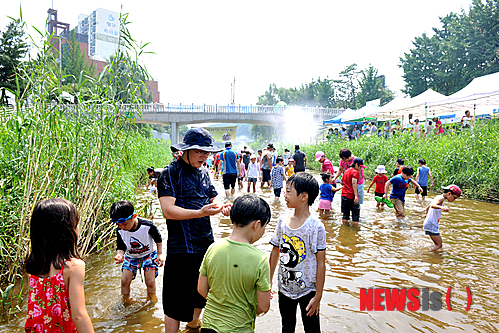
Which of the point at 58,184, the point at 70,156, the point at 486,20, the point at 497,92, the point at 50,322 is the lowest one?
the point at 50,322

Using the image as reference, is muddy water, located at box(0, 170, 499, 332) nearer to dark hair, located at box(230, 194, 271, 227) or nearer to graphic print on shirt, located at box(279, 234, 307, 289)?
graphic print on shirt, located at box(279, 234, 307, 289)

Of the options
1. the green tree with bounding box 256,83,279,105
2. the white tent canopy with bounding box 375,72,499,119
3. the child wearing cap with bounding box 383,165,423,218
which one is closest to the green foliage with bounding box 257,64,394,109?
the green tree with bounding box 256,83,279,105

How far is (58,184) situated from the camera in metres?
4.61

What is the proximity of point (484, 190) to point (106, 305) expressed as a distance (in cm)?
1178

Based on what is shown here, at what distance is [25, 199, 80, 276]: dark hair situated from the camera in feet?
5.95

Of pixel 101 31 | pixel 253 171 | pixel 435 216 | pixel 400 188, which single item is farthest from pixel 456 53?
pixel 101 31

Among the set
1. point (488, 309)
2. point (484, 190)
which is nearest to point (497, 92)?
point (484, 190)

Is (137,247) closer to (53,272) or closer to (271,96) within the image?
(53,272)

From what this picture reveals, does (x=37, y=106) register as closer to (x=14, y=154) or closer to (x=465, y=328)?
(x=14, y=154)

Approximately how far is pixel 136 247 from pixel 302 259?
6.92 feet

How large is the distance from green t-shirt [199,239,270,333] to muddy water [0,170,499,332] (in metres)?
1.68

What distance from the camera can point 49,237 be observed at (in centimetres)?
184

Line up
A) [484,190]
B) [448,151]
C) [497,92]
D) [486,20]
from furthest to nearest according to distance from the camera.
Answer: [486,20], [497,92], [448,151], [484,190]

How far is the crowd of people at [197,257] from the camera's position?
72.6 inches
